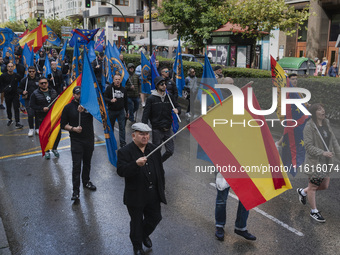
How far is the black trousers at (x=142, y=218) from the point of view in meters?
4.20

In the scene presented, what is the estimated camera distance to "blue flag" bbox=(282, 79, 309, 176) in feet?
20.3

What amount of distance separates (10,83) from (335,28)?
20434 millimetres

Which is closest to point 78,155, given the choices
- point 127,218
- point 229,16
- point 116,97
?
point 127,218

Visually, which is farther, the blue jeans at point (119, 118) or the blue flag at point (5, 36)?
the blue flag at point (5, 36)

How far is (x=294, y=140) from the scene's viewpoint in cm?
638

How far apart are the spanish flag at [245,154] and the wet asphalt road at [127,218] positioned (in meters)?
0.79

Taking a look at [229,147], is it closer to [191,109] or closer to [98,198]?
[98,198]

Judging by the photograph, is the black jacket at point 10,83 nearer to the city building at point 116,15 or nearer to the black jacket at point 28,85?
the black jacket at point 28,85

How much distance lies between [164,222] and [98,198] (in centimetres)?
142

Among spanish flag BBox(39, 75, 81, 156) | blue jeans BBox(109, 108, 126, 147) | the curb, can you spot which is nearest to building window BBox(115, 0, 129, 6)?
blue jeans BBox(109, 108, 126, 147)

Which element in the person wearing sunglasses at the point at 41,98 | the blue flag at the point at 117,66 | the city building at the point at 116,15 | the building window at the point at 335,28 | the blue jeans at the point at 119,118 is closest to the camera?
the blue jeans at the point at 119,118

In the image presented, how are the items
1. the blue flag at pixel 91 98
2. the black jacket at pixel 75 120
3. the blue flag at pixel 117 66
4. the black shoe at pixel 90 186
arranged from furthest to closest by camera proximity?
the blue flag at pixel 117 66
the black shoe at pixel 90 186
the black jacket at pixel 75 120
the blue flag at pixel 91 98

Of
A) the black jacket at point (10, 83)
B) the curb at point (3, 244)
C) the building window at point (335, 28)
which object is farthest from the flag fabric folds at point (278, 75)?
the building window at point (335, 28)

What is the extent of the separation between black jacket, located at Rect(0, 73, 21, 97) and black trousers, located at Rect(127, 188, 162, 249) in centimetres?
819
